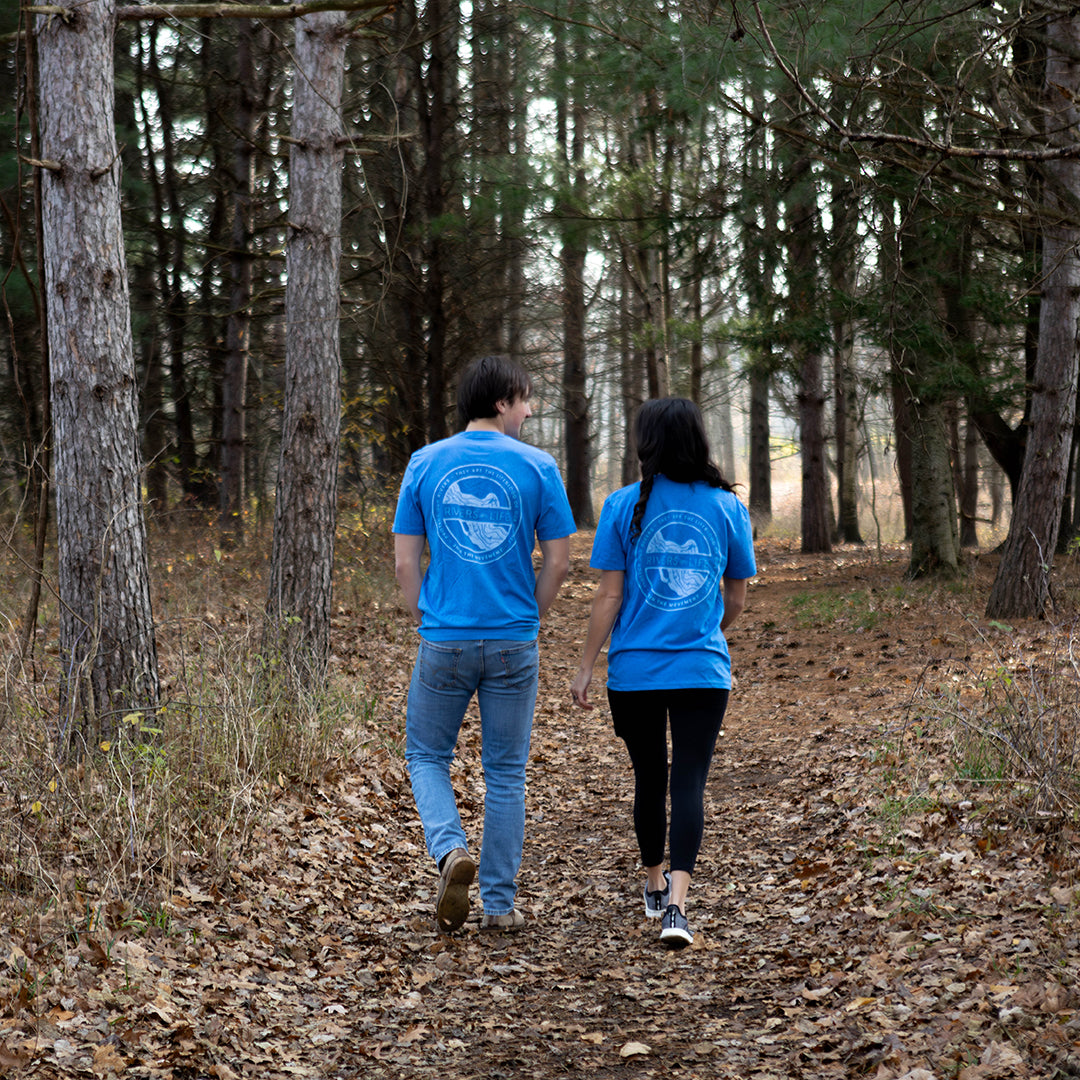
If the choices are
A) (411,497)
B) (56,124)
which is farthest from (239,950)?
(56,124)

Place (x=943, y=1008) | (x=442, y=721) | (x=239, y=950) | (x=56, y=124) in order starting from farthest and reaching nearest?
(x=56, y=124) → (x=442, y=721) → (x=239, y=950) → (x=943, y=1008)

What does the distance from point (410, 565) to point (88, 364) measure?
7.62 ft

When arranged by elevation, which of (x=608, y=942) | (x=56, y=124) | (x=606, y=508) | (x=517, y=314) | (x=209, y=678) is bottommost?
(x=608, y=942)

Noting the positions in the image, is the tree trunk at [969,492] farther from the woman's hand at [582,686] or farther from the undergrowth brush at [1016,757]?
the woman's hand at [582,686]

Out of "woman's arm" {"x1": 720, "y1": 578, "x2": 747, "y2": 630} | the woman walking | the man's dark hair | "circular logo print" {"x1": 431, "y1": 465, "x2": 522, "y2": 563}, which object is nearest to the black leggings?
the woman walking

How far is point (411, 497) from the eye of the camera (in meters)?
4.14

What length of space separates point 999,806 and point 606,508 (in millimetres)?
2383

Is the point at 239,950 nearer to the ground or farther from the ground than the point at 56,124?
nearer to the ground

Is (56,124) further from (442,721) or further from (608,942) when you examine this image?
(608,942)

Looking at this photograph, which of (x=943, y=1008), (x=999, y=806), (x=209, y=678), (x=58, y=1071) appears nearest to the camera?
(x=58, y=1071)

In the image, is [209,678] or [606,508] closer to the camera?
[606,508]

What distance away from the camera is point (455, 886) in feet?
13.1

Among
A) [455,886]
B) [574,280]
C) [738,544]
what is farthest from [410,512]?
[574,280]

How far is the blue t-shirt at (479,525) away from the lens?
4059 mm
